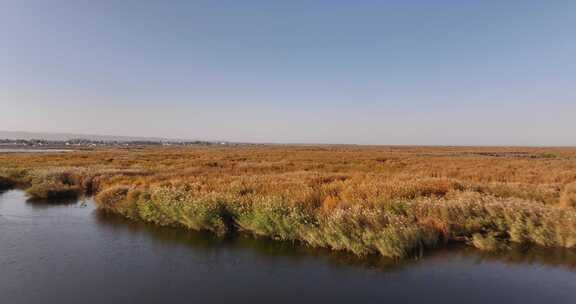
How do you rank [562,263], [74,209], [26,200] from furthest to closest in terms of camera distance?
1. [26,200]
2. [74,209]
3. [562,263]

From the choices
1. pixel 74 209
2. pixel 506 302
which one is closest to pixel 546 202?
pixel 506 302

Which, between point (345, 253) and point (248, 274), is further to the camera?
point (345, 253)

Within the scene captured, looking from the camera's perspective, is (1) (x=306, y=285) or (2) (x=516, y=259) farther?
(2) (x=516, y=259)

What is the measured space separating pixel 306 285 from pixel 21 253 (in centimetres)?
783

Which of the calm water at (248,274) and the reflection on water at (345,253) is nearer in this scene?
the calm water at (248,274)

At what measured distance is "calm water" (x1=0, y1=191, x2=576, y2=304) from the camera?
7.07 meters

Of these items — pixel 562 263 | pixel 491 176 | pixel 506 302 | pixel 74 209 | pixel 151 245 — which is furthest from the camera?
pixel 491 176

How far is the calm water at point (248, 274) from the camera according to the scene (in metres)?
7.07

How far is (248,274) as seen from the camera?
27.2ft

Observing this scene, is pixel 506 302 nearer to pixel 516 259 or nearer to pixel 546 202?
pixel 516 259

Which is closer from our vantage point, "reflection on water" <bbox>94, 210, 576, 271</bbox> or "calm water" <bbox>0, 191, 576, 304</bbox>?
"calm water" <bbox>0, 191, 576, 304</bbox>

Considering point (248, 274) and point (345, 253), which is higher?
point (345, 253)

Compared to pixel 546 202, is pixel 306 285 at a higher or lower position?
lower

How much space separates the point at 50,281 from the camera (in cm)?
765
